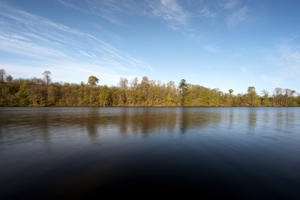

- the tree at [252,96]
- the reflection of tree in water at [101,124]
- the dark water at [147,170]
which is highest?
the tree at [252,96]

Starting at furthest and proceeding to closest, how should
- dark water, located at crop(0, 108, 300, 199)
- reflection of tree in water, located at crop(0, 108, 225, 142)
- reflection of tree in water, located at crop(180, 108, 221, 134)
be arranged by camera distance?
reflection of tree in water, located at crop(180, 108, 221, 134) < reflection of tree in water, located at crop(0, 108, 225, 142) < dark water, located at crop(0, 108, 300, 199)

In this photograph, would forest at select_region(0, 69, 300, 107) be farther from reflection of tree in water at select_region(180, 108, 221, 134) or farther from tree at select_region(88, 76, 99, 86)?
reflection of tree in water at select_region(180, 108, 221, 134)

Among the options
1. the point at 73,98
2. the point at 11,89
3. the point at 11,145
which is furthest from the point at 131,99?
the point at 11,145

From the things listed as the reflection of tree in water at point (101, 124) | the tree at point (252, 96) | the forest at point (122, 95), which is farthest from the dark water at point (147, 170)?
the tree at point (252, 96)

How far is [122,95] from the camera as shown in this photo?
91.1 metres

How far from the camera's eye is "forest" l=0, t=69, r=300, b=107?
70.8 m

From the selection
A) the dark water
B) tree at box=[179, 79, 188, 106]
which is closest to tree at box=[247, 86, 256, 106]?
tree at box=[179, 79, 188, 106]

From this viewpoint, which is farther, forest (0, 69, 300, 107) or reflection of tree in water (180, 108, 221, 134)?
forest (0, 69, 300, 107)

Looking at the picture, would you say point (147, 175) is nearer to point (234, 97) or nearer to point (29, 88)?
point (29, 88)

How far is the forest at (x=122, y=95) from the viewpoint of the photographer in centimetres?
7075

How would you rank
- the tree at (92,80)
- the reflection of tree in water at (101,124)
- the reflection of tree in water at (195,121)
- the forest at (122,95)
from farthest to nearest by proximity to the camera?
1. the tree at (92,80)
2. the forest at (122,95)
3. the reflection of tree in water at (195,121)
4. the reflection of tree in water at (101,124)

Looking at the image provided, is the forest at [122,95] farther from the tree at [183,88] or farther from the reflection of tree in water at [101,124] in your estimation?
the reflection of tree in water at [101,124]

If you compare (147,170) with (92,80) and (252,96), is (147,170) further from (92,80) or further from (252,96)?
(252,96)

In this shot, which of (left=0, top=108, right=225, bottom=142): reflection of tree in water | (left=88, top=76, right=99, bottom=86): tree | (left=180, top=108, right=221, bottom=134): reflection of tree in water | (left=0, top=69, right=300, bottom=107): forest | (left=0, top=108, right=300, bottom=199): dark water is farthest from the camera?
(left=88, top=76, right=99, bottom=86): tree
